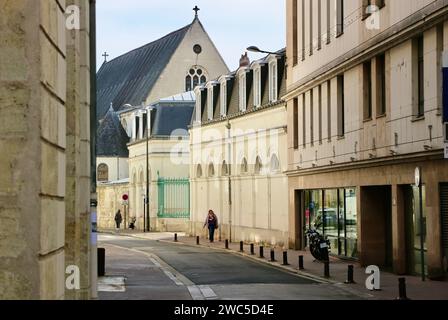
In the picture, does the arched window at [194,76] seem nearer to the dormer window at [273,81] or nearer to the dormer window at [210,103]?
the dormer window at [210,103]

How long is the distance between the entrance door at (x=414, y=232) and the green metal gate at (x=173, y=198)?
1497 inches

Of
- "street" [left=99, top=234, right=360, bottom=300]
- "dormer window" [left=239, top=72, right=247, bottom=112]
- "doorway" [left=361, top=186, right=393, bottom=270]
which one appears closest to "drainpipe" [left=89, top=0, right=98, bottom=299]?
"street" [left=99, top=234, right=360, bottom=300]

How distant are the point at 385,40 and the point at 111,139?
188 feet

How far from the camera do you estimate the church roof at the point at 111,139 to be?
77.1 m

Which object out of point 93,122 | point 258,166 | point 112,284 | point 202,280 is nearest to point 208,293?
point 112,284

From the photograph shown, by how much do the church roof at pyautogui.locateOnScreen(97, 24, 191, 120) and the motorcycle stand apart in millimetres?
53045

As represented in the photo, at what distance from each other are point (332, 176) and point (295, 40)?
314 inches

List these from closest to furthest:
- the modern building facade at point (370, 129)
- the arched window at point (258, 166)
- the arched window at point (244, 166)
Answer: the modern building facade at point (370, 129) → the arched window at point (258, 166) → the arched window at point (244, 166)

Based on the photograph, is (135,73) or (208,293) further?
(135,73)

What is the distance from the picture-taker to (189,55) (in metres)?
80.8

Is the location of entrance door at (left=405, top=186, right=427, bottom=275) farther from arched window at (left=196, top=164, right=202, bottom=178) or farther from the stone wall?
arched window at (left=196, top=164, right=202, bottom=178)

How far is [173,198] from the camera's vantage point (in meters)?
60.3

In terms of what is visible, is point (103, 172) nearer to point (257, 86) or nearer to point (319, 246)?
point (257, 86)

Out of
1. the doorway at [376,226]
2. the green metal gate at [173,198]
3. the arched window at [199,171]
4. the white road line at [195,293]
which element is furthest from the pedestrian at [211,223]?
the white road line at [195,293]
